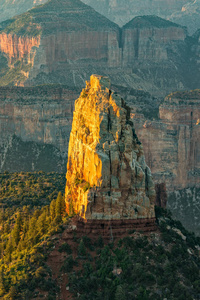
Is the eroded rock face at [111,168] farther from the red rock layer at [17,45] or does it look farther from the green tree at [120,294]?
the red rock layer at [17,45]

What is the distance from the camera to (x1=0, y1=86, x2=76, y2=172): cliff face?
11744 cm

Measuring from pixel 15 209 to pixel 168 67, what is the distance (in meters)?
125

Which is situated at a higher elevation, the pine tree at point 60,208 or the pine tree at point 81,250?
the pine tree at point 60,208

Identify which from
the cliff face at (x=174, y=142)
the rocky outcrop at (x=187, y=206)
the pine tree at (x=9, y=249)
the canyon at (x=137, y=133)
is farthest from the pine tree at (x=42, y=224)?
the cliff face at (x=174, y=142)

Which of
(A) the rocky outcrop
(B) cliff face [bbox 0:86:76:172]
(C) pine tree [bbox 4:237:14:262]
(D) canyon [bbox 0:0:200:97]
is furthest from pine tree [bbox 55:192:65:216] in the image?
(D) canyon [bbox 0:0:200:97]

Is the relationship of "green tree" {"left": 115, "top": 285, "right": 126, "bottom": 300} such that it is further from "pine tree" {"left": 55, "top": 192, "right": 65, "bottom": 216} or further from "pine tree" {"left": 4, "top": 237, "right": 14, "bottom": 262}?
"pine tree" {"left": 4, "top": 237, "right": 14, "bottom": 262}

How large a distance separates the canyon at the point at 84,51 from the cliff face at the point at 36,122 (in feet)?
107

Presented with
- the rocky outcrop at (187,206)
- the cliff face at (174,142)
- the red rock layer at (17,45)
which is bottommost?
the rocky outcrop at (187,206)

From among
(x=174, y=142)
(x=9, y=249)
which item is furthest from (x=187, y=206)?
(x=9, y=249)

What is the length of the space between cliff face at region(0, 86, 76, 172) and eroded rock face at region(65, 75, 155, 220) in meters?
62.5

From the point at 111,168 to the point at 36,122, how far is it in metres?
69.6

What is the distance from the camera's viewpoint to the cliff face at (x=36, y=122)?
385 feet

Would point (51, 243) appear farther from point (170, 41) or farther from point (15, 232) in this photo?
point (170, 41)

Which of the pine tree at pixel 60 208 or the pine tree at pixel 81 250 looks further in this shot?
the pine tree at pixel 60 208
